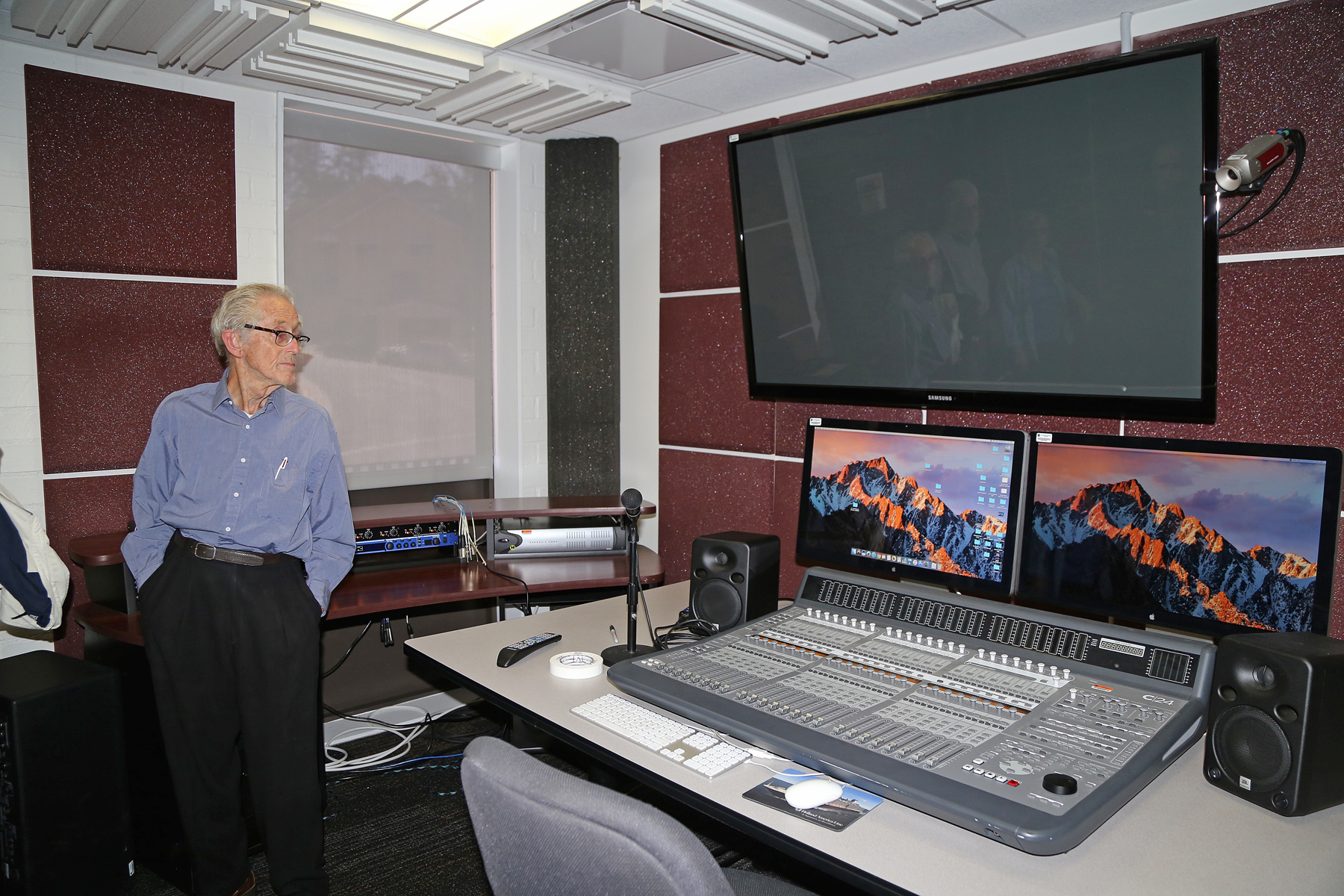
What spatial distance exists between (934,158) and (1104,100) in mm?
443

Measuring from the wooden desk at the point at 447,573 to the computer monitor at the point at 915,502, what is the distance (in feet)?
2.61

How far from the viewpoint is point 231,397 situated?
241cm

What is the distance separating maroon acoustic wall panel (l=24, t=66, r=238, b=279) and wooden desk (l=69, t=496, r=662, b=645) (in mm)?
955

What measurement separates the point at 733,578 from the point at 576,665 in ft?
1.71

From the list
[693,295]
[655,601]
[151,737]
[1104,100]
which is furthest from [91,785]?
[1104,100]

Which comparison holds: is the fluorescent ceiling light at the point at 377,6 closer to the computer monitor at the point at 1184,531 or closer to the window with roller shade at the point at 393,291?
the window with roller shade at the point at 393,291

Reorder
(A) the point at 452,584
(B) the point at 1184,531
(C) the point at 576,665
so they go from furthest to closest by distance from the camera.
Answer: (A) the point at 452,584
(C) the point at 576,665
(B) the point at 1184,531

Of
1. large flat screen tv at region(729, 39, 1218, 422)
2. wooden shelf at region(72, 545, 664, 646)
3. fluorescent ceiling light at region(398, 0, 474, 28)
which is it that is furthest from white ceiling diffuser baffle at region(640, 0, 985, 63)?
wooden shelf at region(72, 545, 664, 646)

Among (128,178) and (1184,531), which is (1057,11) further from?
(128,178)

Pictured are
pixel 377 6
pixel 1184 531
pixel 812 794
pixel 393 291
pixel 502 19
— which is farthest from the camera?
pixel 393 291

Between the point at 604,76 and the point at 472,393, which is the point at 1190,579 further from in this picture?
the point at 472,393

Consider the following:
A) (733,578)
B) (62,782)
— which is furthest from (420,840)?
(733,578)

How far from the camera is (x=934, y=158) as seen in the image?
2332mm

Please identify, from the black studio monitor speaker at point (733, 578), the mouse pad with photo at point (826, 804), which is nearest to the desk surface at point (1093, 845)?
the mouse pad with photo at point (826, 804)
